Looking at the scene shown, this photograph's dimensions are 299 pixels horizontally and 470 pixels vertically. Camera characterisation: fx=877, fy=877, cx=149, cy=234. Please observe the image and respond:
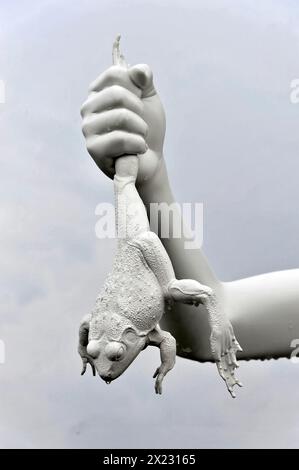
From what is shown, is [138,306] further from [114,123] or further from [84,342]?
[114,123]

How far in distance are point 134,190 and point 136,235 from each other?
8.3 inches

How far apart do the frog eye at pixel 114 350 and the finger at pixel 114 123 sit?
0.80 m

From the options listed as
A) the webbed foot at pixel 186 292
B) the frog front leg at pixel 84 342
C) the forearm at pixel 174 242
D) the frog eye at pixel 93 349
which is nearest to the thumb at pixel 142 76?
the forearm at pixel 174 242

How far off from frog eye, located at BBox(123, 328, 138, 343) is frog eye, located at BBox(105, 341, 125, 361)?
3 centimetres

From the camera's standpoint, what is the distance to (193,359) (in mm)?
3605

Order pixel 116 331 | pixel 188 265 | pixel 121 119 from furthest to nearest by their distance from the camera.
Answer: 1. pixel 188 265
2. pixel 121 119
3. pixel 116 331

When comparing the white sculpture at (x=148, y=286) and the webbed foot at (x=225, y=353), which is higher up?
the white sculpture at (x=148, y=286)

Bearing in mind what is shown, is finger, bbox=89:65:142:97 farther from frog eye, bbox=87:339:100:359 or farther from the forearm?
frog eye, bbox=87:339:100:359

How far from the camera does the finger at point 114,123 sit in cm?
321

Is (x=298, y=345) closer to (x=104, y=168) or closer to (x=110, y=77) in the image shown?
(x=104, y=168)

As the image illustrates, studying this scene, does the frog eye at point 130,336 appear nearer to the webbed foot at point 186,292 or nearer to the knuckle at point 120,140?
the webbed foot at point 186,292

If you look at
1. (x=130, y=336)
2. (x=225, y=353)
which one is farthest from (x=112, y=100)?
(x=225, y=353)

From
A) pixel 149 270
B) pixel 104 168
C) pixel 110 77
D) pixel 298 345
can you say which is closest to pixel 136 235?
pixel 149 270

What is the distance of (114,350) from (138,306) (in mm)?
177
